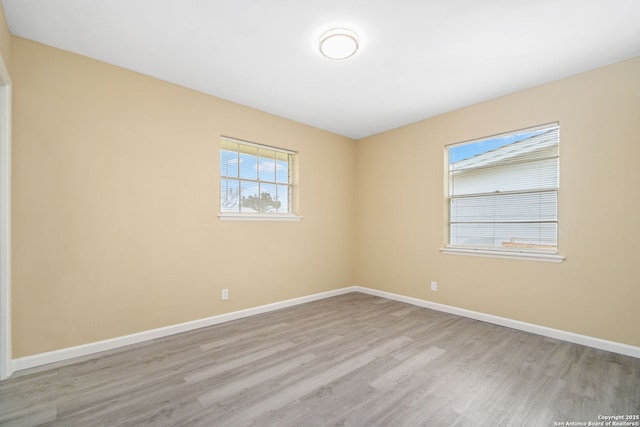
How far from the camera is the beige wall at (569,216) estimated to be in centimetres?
258

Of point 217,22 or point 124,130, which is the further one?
point 124,130

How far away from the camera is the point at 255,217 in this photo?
3752 millimetres

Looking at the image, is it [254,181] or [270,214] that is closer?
[254,181]

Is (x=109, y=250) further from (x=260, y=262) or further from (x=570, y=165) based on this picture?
(x=570, y=165)

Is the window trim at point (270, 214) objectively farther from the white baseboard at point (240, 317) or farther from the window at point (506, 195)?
the window at point (506, 195)

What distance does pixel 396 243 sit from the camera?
4.46 m

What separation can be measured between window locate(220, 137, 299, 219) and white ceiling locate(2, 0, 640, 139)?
0.75 metres

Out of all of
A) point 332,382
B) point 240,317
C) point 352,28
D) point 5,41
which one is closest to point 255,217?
point 240,317

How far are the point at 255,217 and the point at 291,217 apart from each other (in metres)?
0.60

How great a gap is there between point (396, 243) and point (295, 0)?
3.47 meters

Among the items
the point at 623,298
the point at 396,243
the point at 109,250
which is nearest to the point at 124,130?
the point at 109,250

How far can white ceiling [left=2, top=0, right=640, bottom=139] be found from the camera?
2029 mm

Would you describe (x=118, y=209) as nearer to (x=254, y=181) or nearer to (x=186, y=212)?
(x=186, y=212)

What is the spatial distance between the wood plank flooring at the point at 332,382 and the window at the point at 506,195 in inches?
41.1
